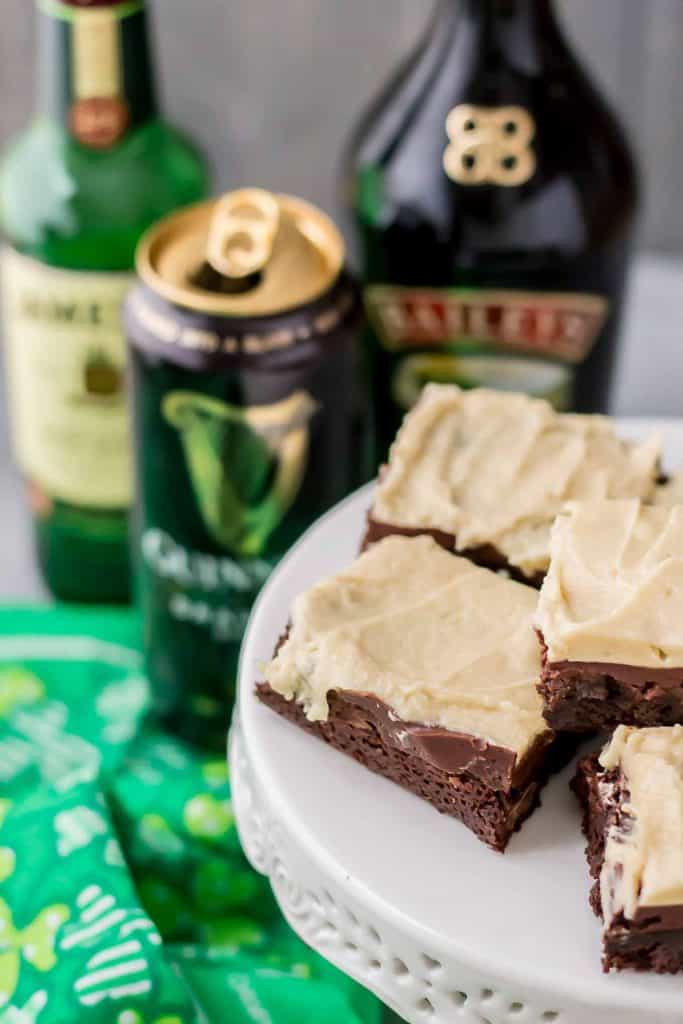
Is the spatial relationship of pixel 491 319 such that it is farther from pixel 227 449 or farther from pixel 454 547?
pixel 454 547

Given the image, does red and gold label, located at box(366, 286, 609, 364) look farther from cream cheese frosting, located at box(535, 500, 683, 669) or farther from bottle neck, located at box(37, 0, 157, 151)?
cream cheese frosting, located at box(535, 500, 683, 669)

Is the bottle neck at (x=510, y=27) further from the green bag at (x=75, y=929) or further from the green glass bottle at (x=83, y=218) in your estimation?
the green bag at (x=75, y=929)

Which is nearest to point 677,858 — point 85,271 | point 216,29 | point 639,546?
point 639,546

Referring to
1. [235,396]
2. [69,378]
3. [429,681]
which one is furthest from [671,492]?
[69,378]

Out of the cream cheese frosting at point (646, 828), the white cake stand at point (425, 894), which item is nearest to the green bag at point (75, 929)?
the white cake stand at point (425, 894)

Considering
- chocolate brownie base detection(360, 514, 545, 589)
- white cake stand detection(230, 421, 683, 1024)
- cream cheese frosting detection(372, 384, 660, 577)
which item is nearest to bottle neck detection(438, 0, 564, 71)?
cream cheese frosting detection(372, 384, 660, 577)

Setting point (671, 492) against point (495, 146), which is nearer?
point (671, 492)

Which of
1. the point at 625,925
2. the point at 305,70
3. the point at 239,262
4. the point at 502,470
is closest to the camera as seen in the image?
the point at 625,925

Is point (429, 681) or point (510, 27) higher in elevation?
point (510, 27)
